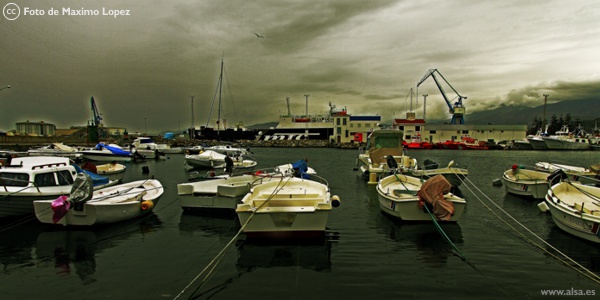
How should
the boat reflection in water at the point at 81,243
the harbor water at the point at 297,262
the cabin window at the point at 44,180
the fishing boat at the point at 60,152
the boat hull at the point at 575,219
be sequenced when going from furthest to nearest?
the fishing boat at the point at 60,152, the cabin window at the point at 44,180, the boat hull at the point at 575,219, the boat reflection in water at the point at 81,243, the harbor water at the point at 297,262

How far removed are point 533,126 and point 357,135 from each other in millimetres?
122504

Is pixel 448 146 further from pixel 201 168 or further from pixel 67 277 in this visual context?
pixel 67 277

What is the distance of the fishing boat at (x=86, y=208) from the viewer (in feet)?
40.5

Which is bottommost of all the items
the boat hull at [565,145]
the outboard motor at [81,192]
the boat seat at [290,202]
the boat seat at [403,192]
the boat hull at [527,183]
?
the boat hull at [565,145]

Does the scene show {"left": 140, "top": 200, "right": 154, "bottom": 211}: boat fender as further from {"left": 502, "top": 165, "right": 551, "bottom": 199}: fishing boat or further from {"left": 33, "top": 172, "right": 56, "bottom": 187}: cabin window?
{"left": 502, "top": 165, "right": 551, "bottom": 199}: fishing boat

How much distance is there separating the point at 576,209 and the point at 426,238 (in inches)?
211

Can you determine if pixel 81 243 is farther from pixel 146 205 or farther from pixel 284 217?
pixel 284 217

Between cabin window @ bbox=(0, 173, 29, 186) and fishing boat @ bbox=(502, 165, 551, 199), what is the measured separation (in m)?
25.5

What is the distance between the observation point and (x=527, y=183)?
1944cm

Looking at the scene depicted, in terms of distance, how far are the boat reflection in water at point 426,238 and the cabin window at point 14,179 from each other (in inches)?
591

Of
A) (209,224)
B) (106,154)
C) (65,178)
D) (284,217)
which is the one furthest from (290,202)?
(106,154)

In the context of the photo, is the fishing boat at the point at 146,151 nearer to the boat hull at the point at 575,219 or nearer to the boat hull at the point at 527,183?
the boat hull at the point at 527,183

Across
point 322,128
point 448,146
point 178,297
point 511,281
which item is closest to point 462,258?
point 511,281

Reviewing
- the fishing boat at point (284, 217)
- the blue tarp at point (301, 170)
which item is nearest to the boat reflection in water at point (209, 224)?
the fishing boat at point (284, 217)
